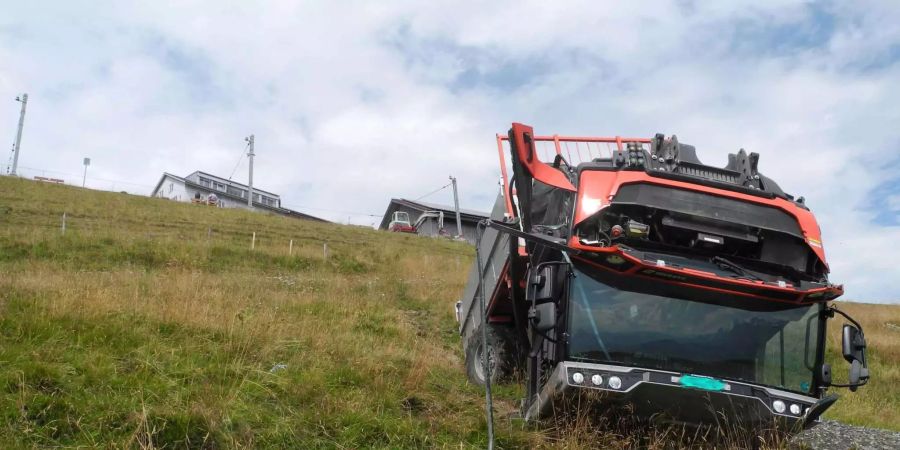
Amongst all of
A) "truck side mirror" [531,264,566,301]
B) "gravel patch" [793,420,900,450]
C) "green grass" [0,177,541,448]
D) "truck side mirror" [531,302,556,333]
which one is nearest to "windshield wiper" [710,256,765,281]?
"truck side mirror" [531,264,566,301]

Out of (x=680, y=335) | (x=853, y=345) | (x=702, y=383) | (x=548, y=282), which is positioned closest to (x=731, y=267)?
(x=680, y=335)

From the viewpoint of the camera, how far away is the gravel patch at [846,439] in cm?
723

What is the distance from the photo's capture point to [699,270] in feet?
19.2

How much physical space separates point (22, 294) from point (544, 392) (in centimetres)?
643

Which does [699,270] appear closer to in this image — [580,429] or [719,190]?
[719,190]

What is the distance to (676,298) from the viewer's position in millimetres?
5867

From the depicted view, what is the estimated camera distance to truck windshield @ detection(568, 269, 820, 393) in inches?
228

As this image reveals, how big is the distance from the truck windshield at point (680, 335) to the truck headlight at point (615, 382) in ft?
0.69

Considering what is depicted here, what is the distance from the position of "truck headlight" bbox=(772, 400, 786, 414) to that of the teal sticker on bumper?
0.48 m

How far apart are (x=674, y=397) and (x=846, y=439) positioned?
135 inches

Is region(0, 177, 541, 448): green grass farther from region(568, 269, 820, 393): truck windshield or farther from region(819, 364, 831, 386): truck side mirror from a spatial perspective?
region(819, 364, 831, 386): truck side mirror

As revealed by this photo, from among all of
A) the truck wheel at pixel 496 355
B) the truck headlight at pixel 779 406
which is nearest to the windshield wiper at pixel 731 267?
the truck headlight at pixel 779 406

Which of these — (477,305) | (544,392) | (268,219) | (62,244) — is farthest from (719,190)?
A: (268,219)

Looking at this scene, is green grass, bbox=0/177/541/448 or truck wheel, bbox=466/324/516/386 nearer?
green grass, bbox=0/177/541/448
